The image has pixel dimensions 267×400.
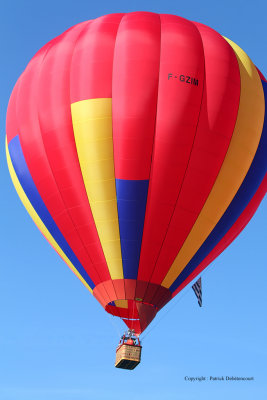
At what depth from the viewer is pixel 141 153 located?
81.3 ft

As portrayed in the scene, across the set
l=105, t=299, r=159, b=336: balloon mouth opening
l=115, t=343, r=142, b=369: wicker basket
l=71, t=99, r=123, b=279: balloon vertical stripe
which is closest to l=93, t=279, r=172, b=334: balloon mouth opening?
l=105, t=299, r=159, b=336: balloon mouth opening

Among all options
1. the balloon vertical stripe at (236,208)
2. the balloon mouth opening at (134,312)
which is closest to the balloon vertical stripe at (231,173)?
the balloon vertical stripe at (236,208)

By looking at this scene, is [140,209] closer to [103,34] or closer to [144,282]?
[144,282]

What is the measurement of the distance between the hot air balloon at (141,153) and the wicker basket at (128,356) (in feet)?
0.97

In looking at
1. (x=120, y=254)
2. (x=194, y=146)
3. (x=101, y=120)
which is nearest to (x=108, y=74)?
(x=101, y=120)

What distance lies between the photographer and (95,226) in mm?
25250

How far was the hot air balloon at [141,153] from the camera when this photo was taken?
24.9 meters

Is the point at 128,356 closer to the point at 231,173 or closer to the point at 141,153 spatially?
the point at 141,153

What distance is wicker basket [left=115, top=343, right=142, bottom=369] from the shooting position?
80.5ft

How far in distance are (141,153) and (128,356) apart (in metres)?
5.62

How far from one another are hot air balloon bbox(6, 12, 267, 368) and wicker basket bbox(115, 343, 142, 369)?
0.97 feet

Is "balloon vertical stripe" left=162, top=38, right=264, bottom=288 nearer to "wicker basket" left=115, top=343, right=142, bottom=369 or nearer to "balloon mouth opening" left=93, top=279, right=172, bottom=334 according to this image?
"balloon mouth opening" left=93, top=279, right=172, bottom=334

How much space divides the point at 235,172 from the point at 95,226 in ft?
14.2

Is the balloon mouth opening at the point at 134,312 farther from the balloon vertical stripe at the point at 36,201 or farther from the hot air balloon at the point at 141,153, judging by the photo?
the balloon vertical stripe at the point at 36,201
